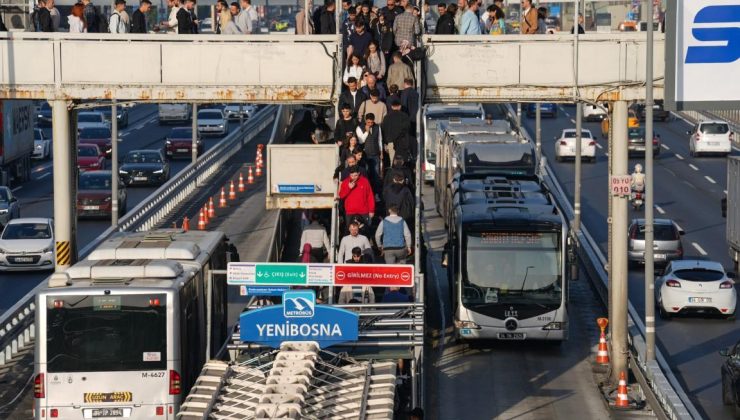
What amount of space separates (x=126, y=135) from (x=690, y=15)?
57.0m

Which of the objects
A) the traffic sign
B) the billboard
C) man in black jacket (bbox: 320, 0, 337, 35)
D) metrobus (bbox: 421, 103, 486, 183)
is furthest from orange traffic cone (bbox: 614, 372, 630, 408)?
metrobus (bbox: 421, 103, 486, 183)

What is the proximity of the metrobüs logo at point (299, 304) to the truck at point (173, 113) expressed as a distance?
6906cm

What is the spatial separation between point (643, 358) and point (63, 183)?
11.6m

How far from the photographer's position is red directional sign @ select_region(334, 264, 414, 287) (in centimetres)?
2323

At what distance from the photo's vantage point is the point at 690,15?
3272 cm

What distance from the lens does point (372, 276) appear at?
76.5ft

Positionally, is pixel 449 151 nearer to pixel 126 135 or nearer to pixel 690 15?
pixel 690 15

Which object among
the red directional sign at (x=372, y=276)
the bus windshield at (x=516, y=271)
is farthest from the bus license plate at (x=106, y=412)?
the bus windshield at (x=516, y=271)

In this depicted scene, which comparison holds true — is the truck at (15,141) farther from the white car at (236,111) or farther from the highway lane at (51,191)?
the white car at (236,111)

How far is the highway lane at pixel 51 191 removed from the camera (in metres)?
43.5

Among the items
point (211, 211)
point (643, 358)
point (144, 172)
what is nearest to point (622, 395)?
point (643, 358)

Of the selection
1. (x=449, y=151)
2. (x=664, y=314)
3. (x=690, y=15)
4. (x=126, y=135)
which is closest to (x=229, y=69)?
→ (x=690, y=15)

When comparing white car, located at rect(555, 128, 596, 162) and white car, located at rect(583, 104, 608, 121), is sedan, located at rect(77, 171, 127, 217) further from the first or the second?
white car, located at rect(583, 104, 608, 121)

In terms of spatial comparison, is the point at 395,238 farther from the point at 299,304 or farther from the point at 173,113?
the point at 173,113
